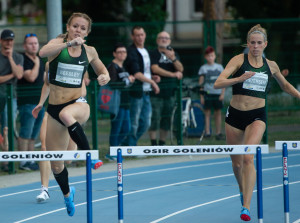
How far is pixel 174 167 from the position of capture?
13.1 m

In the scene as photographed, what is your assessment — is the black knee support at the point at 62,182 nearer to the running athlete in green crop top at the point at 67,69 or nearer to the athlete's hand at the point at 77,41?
the running athlete in green crop top at the point at 67,69

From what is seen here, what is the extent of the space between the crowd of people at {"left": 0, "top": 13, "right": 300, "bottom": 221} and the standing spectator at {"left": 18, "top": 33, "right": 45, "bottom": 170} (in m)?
0.02

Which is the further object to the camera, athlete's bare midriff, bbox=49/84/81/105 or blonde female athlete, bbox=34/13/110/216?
athlete's bare midriff, bbox=49/84/81/105

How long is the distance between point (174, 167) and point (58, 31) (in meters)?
3.28

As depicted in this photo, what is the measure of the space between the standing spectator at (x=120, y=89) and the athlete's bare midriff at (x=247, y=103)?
17.4 feet

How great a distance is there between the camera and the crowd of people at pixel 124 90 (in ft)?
26.2

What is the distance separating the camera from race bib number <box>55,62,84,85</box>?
8016 mm

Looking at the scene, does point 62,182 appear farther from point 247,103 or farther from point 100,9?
point 100,9

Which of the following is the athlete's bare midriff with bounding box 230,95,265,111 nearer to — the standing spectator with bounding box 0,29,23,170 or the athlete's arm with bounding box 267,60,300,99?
the athlete's arm with bounding box 267,60,300,99

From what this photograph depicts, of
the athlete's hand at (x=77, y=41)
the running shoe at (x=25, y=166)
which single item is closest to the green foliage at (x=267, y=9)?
the running shoe at (x=25, y=166)

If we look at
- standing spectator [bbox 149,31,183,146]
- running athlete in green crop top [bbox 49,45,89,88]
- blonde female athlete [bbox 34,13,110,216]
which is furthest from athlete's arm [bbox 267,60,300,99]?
standing spectator [bbox 149,31,183,146]

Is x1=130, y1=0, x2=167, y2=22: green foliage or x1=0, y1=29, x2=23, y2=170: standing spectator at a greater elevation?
x1=130, y1=0, x2=167, y2=22: green foliage

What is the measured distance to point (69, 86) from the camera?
811 cm

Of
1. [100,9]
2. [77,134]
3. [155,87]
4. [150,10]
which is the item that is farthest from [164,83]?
[100,9]
